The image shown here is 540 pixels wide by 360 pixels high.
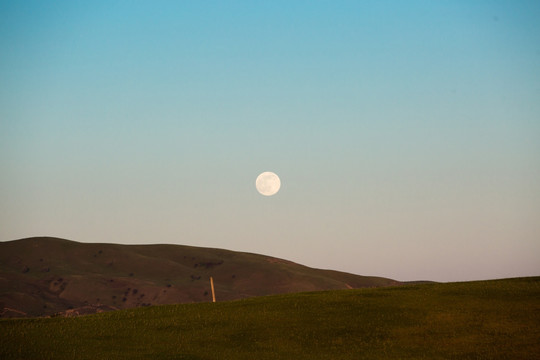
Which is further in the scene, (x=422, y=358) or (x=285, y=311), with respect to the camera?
(x=285, y=311)

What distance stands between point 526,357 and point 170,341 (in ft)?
73.1

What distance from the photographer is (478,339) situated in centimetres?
4103

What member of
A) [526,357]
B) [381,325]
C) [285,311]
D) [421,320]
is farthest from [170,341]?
[526,357]

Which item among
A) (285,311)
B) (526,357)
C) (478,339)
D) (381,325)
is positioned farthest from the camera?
(285,311)

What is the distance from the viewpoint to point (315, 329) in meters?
44.9

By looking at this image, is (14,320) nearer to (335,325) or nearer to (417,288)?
(335,325)

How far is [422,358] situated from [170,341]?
16.5 metres

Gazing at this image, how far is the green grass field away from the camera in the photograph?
3962 cm

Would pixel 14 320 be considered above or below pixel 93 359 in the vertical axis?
above

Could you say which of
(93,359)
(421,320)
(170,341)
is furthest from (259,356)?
(421,320)

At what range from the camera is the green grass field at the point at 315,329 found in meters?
39.6

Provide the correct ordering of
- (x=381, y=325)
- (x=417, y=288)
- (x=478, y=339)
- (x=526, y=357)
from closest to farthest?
1. (x=526, y=357)
2. (x=478, y=339)
3. (x=381, y=325)
4. (x=417, y=288)

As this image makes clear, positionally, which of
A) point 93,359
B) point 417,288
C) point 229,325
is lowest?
point 93,359

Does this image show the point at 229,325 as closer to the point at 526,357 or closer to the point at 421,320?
the point at 421,320
